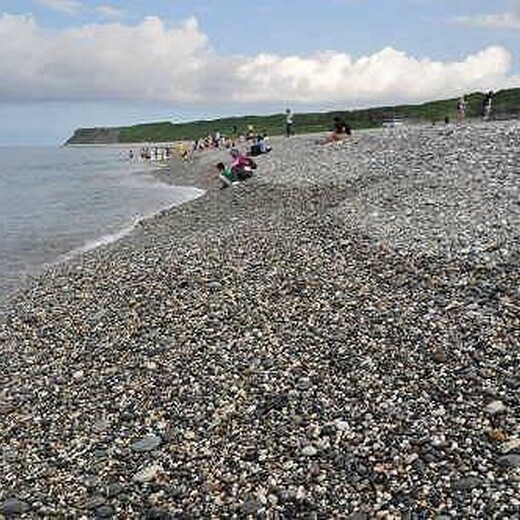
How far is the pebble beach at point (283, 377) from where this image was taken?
25.1 ft

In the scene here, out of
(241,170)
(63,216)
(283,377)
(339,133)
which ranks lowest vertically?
(63,216)

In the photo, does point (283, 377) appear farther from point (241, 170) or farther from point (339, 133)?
point (339, 133)

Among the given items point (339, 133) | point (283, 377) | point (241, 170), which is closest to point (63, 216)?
point (241, 170)

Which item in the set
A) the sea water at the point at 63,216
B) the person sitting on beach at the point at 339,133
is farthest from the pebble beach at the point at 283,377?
the person sitting on beach at the point at 339,133

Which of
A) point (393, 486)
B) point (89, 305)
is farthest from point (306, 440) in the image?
point (89, 305)

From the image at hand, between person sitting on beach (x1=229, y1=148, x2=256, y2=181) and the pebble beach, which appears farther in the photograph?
person sitting on beach (x1=229, y1=148, x2=256, y2=181)

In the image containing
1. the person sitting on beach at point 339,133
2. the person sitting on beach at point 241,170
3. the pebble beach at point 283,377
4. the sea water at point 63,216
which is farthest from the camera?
the person sitting on beach at point 339,133

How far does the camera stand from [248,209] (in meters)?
28.4

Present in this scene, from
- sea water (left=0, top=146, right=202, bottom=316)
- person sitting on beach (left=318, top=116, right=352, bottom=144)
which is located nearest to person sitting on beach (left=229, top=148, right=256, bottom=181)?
sea water (left=0, top=146, right=202, bottom=316)

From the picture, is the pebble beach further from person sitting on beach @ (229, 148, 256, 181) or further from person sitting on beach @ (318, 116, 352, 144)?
person sitting on beach @ (318, 116, 352, 144)

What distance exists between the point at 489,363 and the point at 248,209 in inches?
766

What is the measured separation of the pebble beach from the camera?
7.66 metres

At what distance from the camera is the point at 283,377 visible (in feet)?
33.3

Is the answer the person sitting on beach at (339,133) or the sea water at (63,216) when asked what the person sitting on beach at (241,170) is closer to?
the sea water at (63,216)
